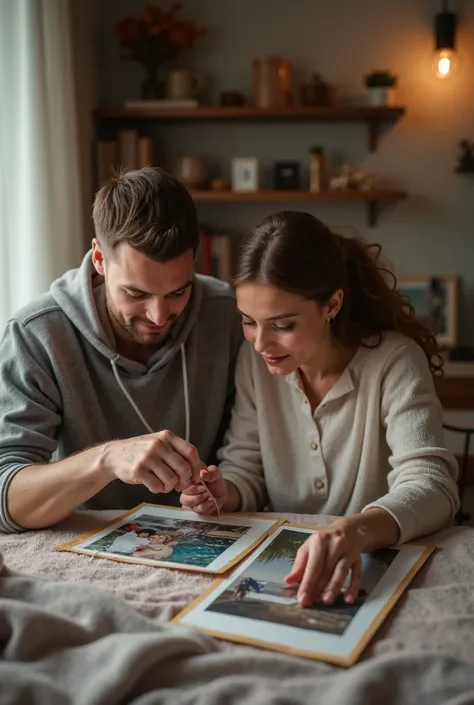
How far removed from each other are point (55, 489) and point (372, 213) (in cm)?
249

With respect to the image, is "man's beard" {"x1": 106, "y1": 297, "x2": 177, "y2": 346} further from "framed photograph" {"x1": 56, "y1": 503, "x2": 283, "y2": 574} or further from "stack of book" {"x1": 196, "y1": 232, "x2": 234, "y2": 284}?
"stack of book" {"x1": 196, "y1": 232, "x2": 234, "y2": 284}

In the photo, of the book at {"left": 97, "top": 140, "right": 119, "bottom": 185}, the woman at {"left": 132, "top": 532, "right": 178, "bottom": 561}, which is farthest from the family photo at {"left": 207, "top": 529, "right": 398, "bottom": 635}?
the book at {"left": 97, "top": 140, "right": 119, "bottom": 185}

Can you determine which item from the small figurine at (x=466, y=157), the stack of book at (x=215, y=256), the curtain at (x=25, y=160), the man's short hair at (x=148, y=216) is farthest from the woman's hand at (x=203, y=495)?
the small figurine at (x=466, y=157)

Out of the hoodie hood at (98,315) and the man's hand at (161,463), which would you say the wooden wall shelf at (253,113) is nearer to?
the hoodie hood at (98,315)

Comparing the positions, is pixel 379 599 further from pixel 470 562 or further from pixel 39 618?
pixel 39 618

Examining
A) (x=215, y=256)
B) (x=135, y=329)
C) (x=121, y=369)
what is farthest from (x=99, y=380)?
(x=215, y=256)

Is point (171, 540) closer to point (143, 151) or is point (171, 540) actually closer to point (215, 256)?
point (215, 256)

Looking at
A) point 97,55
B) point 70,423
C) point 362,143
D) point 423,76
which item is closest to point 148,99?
point 97,55

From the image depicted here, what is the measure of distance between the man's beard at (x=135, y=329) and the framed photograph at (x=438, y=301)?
2.03m

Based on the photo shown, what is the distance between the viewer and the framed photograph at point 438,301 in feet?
11.5

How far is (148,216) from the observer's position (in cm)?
149

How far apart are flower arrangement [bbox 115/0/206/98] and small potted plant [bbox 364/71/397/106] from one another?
2.41 feet

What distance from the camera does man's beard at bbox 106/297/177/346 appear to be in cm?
162

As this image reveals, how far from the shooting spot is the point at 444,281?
3.53 m
